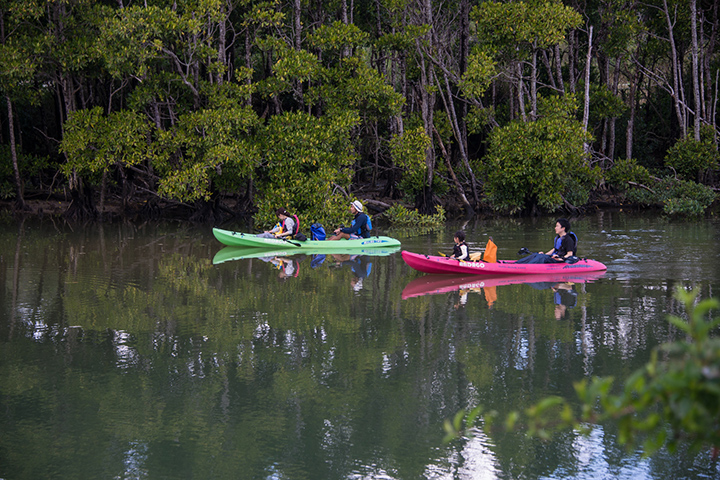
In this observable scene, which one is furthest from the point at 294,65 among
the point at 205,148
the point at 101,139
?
the point at 101,139

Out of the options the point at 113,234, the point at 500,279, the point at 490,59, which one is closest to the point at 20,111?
the point at 113,234

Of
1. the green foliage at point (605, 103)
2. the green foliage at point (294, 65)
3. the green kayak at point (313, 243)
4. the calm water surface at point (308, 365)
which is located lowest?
the calm water surface at point (308, 365)

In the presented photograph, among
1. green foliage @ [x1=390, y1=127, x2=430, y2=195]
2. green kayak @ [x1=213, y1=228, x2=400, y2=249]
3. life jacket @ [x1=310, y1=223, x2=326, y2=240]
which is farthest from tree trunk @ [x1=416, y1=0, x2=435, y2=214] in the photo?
green kayak @ [x1=213, y1=228, x2=400, y2=249]

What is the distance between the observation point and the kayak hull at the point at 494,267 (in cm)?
1238

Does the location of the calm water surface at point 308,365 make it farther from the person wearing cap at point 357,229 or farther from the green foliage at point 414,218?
the green foliage at point 414,218

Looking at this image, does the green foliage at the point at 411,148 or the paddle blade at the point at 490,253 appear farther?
the green foliage at the point at 411,148

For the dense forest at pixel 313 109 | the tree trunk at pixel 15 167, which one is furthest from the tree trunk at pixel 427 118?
the tree trunk at pixel 15 167

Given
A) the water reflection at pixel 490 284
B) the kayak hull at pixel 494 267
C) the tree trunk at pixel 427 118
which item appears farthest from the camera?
the tree trunk at pixel 427 118

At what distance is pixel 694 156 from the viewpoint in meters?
25.1

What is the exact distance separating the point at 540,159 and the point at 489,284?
40.9ft

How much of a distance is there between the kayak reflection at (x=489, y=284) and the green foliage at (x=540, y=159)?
1109 cm

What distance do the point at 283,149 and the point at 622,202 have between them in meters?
13.6

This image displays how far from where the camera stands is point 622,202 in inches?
1073

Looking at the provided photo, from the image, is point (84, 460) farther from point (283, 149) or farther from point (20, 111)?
point (20, 111)
